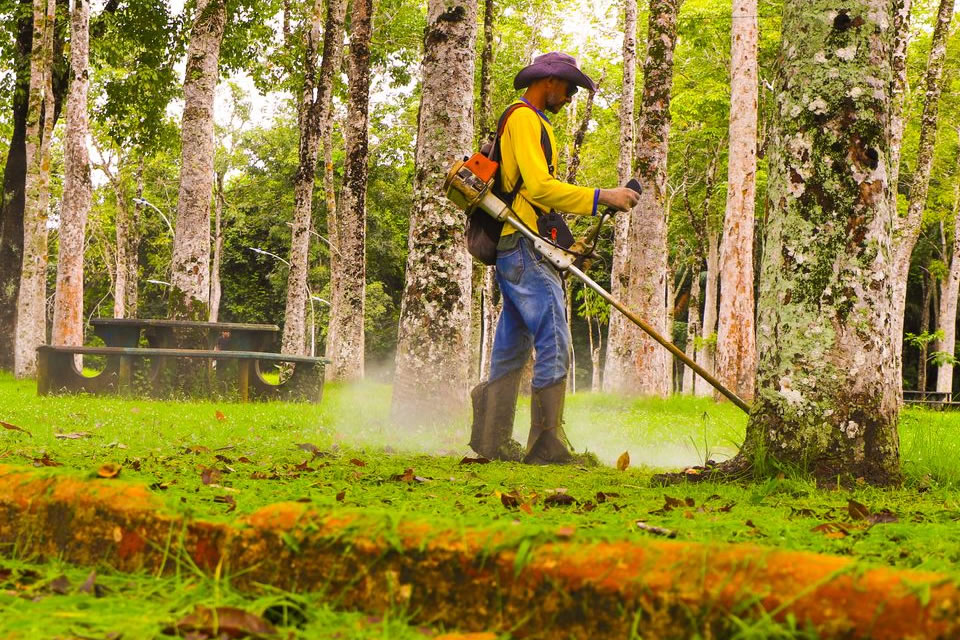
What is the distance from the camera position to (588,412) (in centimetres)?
1391

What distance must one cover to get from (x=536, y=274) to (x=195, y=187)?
9.82m

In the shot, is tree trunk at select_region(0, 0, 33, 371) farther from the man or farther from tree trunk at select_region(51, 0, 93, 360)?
the man

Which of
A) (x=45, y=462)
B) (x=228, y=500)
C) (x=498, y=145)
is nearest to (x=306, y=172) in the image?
(x=498, y=145)

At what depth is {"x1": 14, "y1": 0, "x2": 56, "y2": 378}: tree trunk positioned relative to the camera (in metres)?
19.4

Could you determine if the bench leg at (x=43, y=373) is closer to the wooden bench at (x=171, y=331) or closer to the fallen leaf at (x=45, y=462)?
the wooden bench at (x=171, y=331)

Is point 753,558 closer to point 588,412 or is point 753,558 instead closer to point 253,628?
point 253,628

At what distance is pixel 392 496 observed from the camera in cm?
388

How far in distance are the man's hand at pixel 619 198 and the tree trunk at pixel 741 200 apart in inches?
464

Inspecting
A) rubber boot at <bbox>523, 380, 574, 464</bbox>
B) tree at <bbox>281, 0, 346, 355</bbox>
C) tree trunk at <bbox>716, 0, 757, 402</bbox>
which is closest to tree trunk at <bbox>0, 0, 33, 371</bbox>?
tree at <bbox>281, 0, 346, 355</bbox>

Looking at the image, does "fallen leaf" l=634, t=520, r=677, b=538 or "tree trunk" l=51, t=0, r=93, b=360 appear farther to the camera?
"tree trunk" l=51, t=0, r=93, b=360

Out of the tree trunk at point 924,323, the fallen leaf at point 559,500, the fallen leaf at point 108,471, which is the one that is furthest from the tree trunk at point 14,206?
the tree trunk at point 924,323

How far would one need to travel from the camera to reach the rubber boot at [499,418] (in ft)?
20.9

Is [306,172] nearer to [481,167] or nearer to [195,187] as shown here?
[195,187]

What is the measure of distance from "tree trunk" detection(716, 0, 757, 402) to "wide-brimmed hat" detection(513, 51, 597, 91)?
11.6 metres
